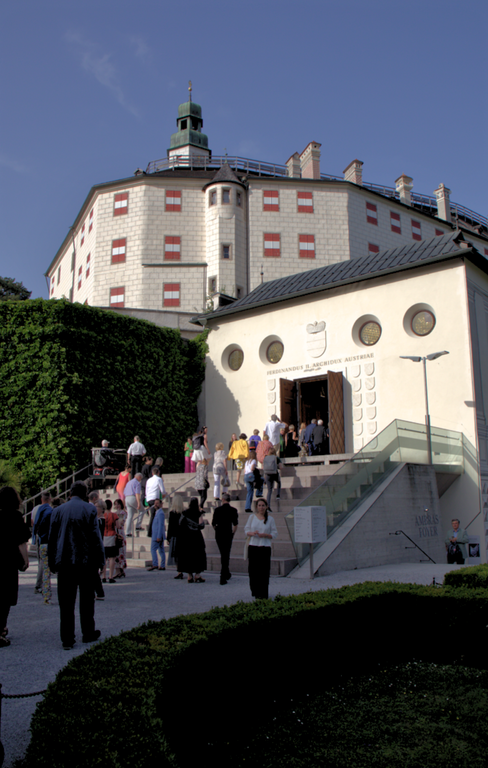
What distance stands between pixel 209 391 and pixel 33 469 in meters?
7.97

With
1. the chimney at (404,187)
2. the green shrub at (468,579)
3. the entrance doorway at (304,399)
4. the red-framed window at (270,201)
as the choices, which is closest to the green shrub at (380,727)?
the green shrub at (468,579)

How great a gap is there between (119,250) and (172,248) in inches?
125

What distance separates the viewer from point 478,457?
17406 millimetres

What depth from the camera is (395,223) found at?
40.4 m

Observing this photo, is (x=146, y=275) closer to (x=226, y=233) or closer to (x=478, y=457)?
(x=226, y=233)

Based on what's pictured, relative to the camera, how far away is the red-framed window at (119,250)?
36312 millimetres

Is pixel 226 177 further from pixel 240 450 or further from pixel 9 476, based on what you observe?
pixel 240 450

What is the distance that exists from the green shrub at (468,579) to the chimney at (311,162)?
35.6m

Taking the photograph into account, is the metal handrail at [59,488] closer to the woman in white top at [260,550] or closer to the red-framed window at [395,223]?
the woman in white top at [260,550]

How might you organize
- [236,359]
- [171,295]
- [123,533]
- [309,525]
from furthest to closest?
[171,295] < [236,359] < [123,533] < [309,525]

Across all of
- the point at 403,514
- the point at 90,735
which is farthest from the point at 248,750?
the point at 403,514

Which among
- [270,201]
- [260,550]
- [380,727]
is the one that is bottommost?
[380,727]

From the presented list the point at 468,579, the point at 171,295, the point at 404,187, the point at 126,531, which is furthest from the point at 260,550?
the point at 404,187

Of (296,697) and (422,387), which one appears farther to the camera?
(422,387)
